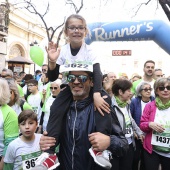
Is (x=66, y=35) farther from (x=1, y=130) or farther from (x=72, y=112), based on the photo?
(x=1, y=130)

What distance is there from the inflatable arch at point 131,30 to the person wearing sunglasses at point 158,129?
5.79 m

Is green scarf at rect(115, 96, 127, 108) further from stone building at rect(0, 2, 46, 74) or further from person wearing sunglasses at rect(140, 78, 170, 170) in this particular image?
stone building at rect(0, 2, 46, 74)

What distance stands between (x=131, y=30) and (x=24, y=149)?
7.33 metres

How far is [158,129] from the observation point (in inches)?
132

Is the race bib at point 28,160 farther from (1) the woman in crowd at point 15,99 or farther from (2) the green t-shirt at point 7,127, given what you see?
(1) the woman in crowd at point 15,99

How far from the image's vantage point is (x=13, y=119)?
288 cm

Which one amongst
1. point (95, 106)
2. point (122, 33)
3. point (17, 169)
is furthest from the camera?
point (122, 33)

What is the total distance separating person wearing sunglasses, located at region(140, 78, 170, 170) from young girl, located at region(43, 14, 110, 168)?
154 centimetres

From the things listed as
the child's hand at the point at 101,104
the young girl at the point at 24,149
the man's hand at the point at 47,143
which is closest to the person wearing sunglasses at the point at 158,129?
the young girl at the point at 24,149

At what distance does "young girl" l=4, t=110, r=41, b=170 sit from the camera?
2.73m

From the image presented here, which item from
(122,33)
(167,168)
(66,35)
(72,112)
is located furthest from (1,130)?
(122,33)

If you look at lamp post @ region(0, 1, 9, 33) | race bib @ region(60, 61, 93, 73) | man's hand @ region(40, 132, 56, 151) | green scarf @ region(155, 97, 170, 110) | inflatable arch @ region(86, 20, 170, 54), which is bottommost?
man's hand @ region(40, 132, 56, 151)

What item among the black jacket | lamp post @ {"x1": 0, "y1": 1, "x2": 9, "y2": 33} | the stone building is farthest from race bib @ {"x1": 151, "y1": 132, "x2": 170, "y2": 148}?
the stone building

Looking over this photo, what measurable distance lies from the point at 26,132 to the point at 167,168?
184cm
